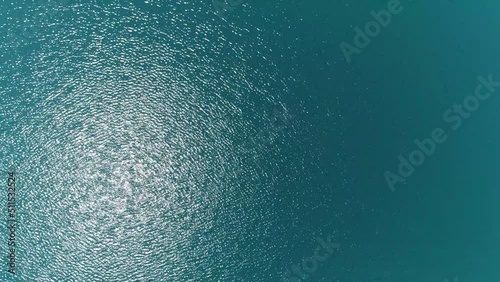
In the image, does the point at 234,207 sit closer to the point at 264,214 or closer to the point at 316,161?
the point at 264,214

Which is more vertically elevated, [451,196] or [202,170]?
[451,196]

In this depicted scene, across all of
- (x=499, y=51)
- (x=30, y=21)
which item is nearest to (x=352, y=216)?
(x=499, y=51)

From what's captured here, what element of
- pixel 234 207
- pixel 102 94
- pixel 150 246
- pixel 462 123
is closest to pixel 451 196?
pixel 462 123

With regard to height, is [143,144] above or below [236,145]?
below

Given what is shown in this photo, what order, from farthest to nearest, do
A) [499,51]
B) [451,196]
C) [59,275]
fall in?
[499,51] → [451,196] → [59,275]

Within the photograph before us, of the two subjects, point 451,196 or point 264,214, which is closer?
point 264,214

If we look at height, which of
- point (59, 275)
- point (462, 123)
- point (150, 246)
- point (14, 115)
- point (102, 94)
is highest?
point (462, 123)

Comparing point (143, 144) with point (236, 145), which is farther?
point (236, 145)

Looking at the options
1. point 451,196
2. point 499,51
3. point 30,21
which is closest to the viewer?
point 30,21
